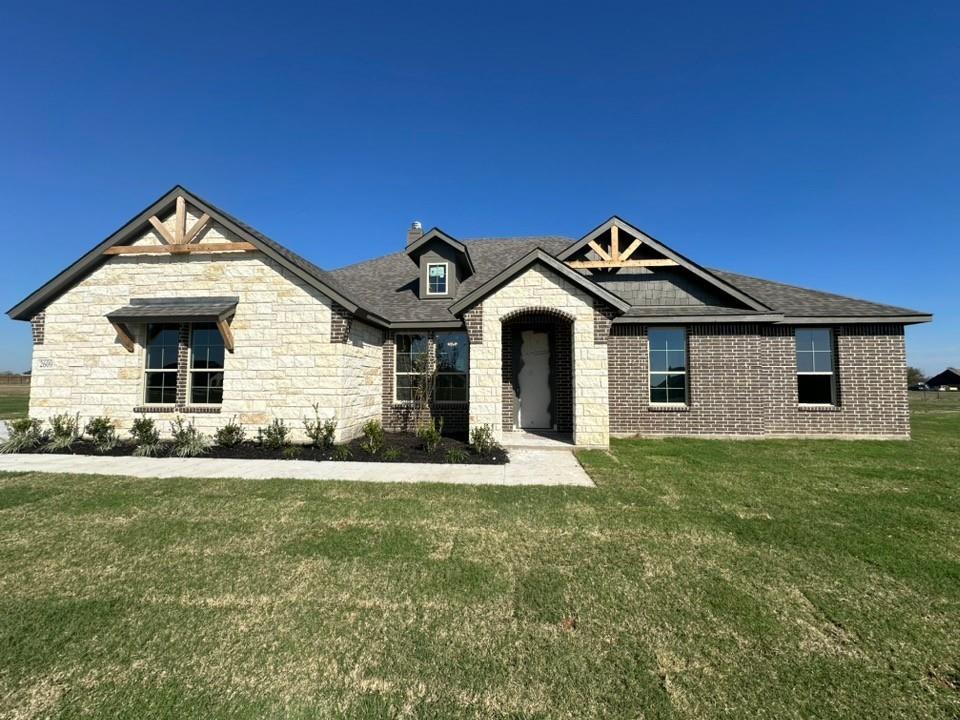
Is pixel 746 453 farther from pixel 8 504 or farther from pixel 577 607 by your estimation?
pixel 8 504

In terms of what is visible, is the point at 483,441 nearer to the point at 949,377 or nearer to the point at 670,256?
the point at 670,256

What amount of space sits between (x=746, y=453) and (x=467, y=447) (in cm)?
641

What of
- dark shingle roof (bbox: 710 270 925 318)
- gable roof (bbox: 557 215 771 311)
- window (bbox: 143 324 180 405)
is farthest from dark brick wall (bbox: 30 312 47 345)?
dark shingle roof (bbox: 710 270 925 318)

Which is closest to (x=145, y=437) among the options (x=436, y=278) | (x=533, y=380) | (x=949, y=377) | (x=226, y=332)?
(x=226, y=332)

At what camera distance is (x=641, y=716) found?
2336mm

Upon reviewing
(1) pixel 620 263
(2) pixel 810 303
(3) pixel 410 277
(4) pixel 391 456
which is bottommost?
(4) pixel 391 456

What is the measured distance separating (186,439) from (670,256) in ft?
45.1

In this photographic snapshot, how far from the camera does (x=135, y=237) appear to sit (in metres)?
11.3

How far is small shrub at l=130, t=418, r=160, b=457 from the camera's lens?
9289 millimetres

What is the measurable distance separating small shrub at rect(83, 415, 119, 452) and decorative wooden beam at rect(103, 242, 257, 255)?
4.42 metres

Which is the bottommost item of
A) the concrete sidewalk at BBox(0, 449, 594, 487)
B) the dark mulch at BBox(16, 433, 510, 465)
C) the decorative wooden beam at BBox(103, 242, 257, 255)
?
the concrete sidewalk at BBox(0, 449, 594, 487)

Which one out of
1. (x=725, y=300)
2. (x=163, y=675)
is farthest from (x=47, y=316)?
(x=725, y=300)

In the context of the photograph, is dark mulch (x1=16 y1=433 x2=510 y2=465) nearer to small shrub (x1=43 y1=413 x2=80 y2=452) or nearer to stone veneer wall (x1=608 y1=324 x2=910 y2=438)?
small shrub (x1=43 y1=413 x2=80 y2=452)

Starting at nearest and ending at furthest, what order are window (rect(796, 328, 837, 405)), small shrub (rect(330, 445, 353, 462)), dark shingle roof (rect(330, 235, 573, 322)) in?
1. small shrub (rect(330, 445, 353, 462))
2. window (rect(796, 328, 837, 405))
3. dark shingle roof (rect(330, 235, 573, 322))
